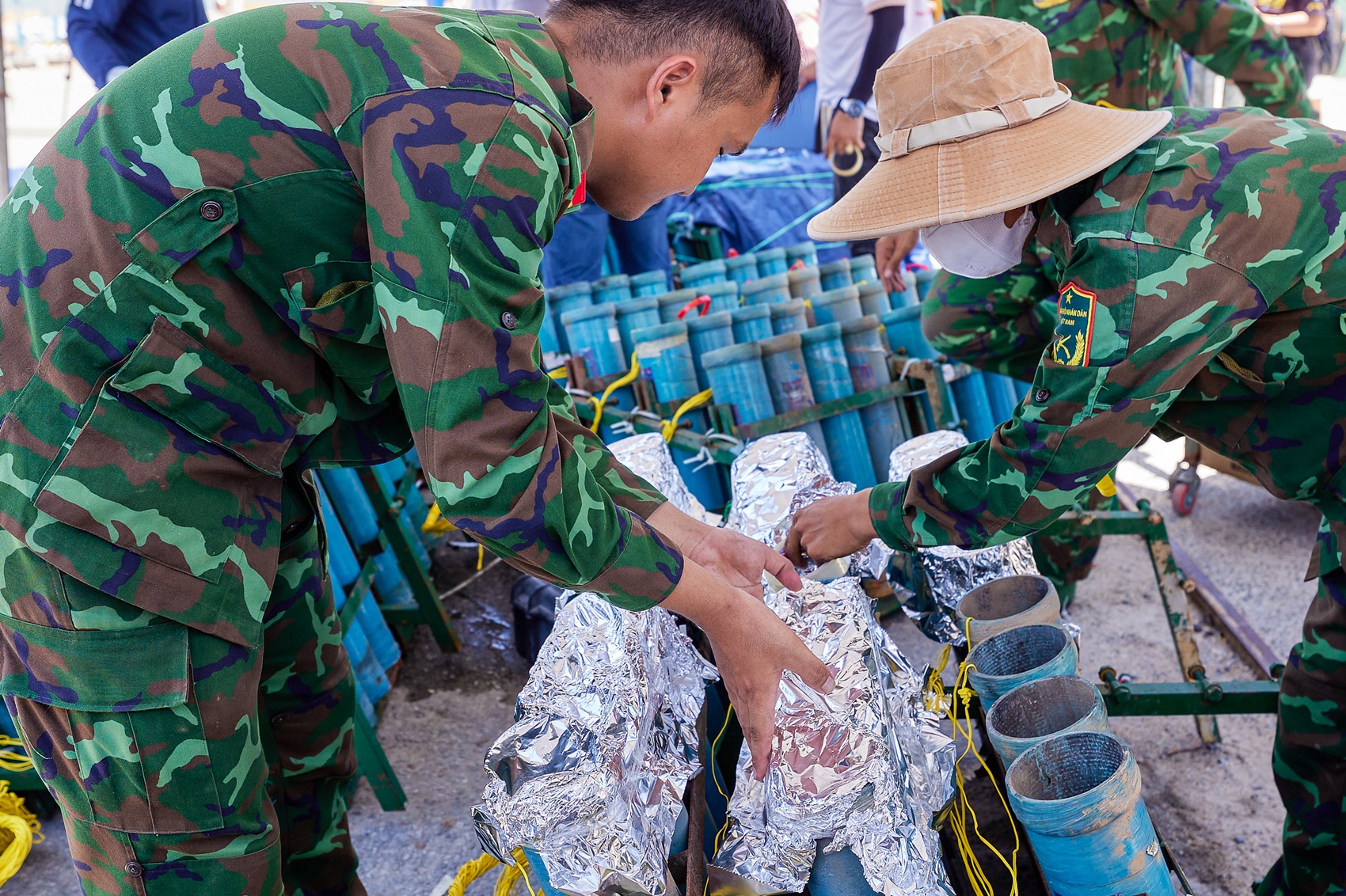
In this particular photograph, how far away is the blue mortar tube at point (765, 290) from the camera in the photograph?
4.10m

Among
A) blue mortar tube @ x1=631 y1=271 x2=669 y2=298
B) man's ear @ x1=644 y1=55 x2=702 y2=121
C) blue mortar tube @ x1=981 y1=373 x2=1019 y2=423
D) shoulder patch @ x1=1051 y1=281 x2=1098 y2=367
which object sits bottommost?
blue mortar tube @ x1=981 y1=373 x2=1019 y2=423

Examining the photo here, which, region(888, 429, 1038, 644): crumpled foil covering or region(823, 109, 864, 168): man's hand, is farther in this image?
region(823, 109, 864, 168): man's hand

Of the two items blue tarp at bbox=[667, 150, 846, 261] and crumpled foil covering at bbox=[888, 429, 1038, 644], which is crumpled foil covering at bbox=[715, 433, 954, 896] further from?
blue tarp at bbox=[667, 150, 846, 261]

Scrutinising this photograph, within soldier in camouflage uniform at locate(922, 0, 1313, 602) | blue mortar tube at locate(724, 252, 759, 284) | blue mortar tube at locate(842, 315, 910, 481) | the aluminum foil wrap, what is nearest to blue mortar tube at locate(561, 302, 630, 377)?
blue mortar tube at locate(842, 315, 910, 481)

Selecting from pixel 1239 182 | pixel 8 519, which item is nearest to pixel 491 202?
pixel 8 519

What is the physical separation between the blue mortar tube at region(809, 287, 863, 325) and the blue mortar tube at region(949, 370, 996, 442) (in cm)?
48

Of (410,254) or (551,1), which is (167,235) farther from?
(551,1)

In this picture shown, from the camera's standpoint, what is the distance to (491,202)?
1.12 m

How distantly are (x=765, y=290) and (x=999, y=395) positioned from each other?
1082 millimetres

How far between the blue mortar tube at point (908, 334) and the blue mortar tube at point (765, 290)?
0.60 metres

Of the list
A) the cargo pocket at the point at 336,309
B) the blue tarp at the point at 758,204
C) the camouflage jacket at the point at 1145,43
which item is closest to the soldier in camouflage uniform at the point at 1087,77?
the camouflage jacket at the point at 1145,43

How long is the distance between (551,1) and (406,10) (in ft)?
0.75

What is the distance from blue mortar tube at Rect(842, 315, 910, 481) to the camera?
10.9 feet

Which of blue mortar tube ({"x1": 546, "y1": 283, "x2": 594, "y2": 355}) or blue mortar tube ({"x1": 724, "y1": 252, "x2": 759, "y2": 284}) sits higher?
blue mortar tube ({"x1": 546, "y1": 283, "x2": 594, "y2": 355})
